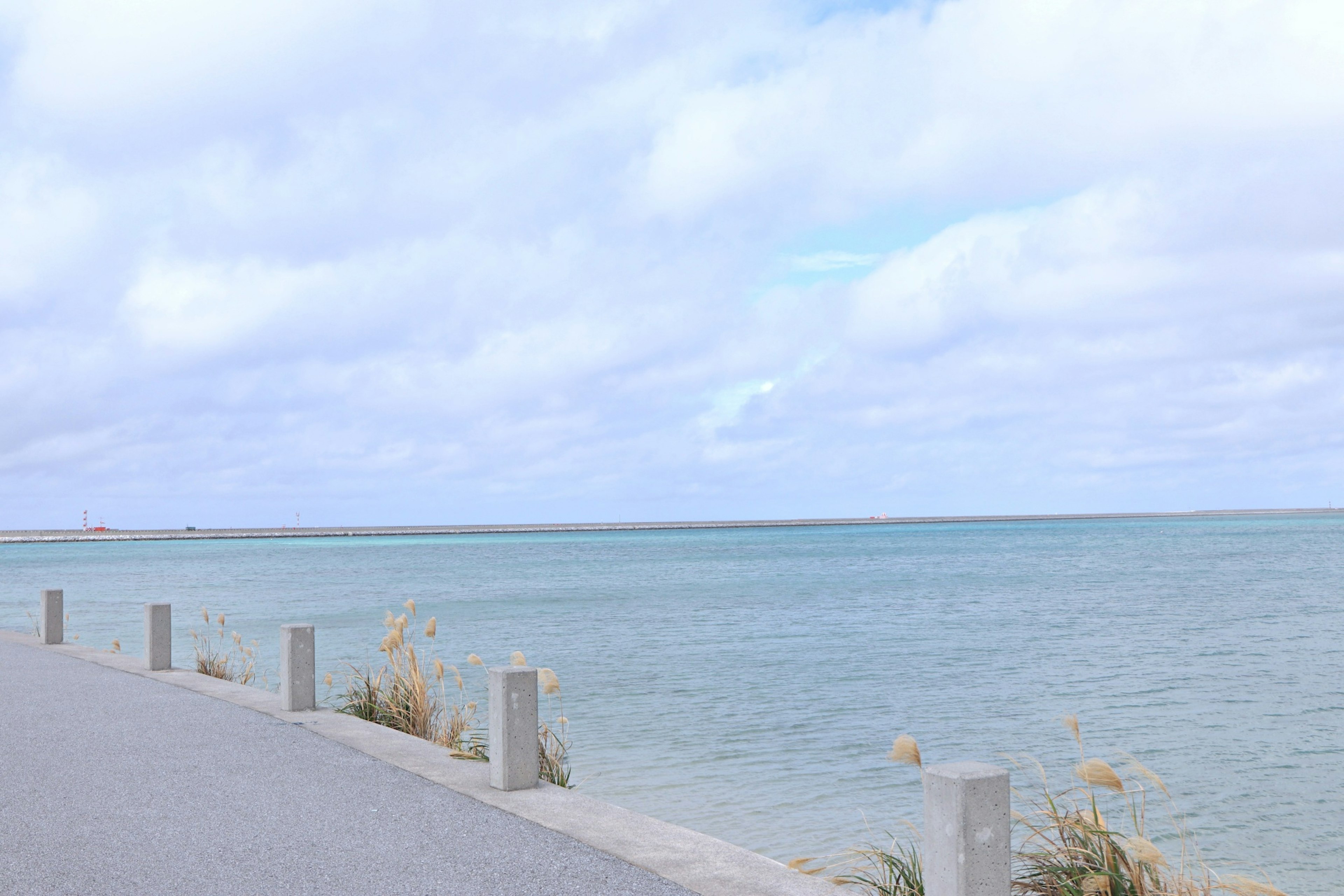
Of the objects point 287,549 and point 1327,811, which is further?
point 287,549

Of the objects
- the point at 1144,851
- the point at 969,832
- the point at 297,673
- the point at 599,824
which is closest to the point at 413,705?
the point at 297,673

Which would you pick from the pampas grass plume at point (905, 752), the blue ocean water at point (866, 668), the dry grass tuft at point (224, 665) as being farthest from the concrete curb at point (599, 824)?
the dry grass tuft at point (224, 665)

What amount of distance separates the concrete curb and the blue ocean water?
2689 mm

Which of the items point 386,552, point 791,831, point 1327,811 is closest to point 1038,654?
point 1327,811

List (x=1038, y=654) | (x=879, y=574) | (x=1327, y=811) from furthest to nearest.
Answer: (x=879, y=574) → (x=1038, y=654) → (x=1327, y=811)

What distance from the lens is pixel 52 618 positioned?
1527 centimetres

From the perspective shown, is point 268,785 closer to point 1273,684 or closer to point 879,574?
point 1273,684

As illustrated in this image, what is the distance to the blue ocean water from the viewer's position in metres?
10.3

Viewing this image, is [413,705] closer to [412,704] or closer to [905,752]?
[412,704]

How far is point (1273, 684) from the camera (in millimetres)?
17812

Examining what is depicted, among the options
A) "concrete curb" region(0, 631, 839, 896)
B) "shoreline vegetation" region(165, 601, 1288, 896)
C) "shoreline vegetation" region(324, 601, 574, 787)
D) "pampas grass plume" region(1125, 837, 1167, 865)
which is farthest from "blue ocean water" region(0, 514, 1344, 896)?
"pampas grass plume" region(1125, 837, 1167, 865)

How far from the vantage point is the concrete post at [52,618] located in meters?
15.2

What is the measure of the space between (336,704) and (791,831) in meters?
7.00

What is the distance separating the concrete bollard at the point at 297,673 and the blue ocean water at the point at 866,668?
298cm
